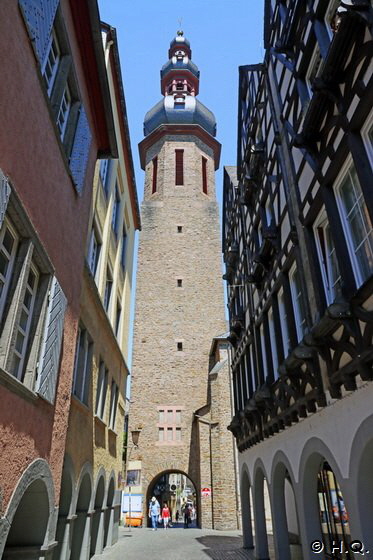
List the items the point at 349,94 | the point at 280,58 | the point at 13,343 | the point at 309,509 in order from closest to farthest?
the point at 13,343
the point at 349,94
the point at 309,509
the point at 280,58

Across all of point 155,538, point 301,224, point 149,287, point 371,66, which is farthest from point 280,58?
point 149,287

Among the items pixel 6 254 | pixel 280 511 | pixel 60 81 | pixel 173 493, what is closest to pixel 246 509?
pixel 280 511

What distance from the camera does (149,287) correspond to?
88.7 feet

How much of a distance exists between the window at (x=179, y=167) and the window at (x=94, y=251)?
21.3 metres

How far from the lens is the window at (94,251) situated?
9.95 m

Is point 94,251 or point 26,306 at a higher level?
point 94,251

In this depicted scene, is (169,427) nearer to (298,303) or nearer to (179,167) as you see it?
(298,303)

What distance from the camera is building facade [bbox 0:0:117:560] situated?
414 centimetres

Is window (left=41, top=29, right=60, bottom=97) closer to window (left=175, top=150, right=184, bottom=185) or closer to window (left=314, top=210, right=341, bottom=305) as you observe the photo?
window (left=314, top=210, right=341, bottom=305)

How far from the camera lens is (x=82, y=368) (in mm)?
9062

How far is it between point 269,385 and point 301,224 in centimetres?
369

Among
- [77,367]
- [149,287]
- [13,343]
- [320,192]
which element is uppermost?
[149,287]

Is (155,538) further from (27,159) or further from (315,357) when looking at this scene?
(27,159)

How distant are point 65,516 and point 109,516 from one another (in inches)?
250
